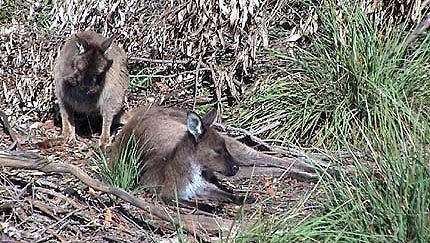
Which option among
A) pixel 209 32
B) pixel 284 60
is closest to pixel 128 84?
pixel 209 32

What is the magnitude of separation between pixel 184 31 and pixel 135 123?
1.35m

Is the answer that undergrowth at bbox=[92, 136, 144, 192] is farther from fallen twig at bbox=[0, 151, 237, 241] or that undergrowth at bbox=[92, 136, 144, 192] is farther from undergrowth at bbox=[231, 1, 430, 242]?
undergrowth at bbox=[231, 1, 430, 242]

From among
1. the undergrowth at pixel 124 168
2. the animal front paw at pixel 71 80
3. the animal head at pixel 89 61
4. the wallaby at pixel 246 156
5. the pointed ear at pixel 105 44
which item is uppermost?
the pointed ear at pixel 105 44

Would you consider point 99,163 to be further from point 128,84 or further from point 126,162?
point 128,84

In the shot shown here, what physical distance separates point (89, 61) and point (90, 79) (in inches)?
6.1

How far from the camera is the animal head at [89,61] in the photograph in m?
6.89

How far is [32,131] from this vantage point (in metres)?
7.46

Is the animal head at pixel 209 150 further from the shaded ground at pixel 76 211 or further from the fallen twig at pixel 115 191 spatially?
the fallen twig at pixel 115 191

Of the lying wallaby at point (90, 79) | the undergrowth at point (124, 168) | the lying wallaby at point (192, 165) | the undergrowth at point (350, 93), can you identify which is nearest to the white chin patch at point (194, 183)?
the lying wallaby at point (192, 165)

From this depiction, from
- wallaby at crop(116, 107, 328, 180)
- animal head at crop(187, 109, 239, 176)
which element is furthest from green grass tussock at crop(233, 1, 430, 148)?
animal head at crop(187, 109, 239, 176)

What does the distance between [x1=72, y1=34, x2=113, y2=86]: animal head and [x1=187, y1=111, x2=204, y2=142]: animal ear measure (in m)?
1.45

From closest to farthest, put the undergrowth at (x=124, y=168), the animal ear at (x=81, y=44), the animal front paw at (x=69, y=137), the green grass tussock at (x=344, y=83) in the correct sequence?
the undergrowth at (x=124, y=168)
the green grass tussock at (x=344, y=83)
the animal ear at (x=81, y=44)
the animal front paw at (x=69, y=137)

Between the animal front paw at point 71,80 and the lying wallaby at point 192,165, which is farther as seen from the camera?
the animal front paw at point 71,80

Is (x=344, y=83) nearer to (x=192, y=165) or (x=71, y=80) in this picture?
(x=192, y=165)
